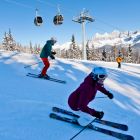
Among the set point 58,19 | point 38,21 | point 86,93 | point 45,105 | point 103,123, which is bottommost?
point 103,123

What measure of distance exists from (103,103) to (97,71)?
12.9 feet

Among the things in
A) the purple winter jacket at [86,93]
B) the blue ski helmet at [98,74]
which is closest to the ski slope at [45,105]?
the purple winter jacket at [86,93]

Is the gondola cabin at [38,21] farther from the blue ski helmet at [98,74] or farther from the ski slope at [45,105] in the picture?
the blue ski helmet at [98,74]

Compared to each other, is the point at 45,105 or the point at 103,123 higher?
the point at 45,105

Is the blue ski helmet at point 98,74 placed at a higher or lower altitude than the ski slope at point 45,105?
higher

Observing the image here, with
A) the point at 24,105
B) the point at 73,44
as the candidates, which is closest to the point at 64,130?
the point at 24,105

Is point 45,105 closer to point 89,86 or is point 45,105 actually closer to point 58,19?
point 89,86

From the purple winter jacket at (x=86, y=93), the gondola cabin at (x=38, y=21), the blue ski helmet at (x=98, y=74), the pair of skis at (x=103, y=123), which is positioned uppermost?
the gondola cabin at (x=38, y=21)

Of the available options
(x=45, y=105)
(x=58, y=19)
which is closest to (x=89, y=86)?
(x=45, y=105)

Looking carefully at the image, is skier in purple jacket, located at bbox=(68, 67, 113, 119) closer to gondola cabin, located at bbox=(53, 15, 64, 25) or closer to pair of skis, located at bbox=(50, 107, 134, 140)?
pair of skis, located at bbox=(50, 107, 134, 140)

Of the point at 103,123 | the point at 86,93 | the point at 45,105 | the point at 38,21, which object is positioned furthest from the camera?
→ the point at 38,21

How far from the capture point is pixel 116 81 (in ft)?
49.5

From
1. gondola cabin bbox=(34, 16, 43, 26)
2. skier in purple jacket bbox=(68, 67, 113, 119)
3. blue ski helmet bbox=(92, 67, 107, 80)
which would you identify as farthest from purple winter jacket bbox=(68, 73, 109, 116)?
gondola cabin bbox=(34, 16, 43, 26)

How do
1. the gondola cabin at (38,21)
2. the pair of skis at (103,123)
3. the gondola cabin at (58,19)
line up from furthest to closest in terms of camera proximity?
1. the gondola cabin at (58,19)
2. the gondola cabin at (38,21)
3. the pair of skis at (103,123)
